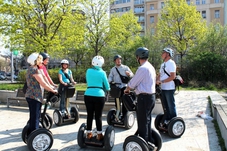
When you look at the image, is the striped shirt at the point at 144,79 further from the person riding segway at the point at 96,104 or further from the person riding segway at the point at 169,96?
the person riding segway at the point at 169,96

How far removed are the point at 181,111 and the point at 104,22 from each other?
58.2 feet

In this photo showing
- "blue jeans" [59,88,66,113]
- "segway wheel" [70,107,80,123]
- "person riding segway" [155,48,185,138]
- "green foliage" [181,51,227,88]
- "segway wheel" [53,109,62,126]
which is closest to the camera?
"person riding segway" [155,48,185,138]

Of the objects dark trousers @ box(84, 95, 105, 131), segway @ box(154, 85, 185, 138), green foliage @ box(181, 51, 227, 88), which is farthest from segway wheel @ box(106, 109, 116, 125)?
green foliage @ box(181, 51, 227, 88)

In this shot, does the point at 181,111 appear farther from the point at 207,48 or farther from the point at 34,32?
the point at 207,48

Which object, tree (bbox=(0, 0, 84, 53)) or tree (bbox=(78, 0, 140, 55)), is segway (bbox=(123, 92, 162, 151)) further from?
tree (bbox=(78, 0, 140, 55))

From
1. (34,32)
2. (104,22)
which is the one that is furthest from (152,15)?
(34,32)

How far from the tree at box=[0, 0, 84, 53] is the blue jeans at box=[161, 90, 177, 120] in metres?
9.96

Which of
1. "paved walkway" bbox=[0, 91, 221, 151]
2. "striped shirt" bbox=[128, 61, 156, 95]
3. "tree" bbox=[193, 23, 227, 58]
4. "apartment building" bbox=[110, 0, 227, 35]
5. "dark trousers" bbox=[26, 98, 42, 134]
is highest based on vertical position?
"apartment building" bbox=[110, 0, 227, 35]

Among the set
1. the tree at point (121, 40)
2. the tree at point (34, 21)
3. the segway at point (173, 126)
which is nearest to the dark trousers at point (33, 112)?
the segway at point (173, 126)

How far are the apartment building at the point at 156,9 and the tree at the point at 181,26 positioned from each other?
15820mm

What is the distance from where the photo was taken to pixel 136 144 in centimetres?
397

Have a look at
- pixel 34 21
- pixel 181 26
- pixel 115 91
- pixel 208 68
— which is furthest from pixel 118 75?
pixel 181 26

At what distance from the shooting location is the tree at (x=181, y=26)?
88.0 ft

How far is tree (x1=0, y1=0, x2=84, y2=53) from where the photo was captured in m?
13.8
